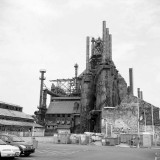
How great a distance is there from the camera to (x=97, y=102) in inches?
2581

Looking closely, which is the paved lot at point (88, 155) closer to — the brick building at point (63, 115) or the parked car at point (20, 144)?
the parked car at point (20, 144)

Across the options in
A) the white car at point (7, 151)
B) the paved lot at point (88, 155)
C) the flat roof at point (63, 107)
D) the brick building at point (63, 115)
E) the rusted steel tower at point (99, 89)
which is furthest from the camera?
the flat roof at point (63, 107)

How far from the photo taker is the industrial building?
47.7m

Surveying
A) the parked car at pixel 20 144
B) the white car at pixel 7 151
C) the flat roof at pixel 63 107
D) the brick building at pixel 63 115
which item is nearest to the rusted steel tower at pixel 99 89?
the brick building at pixel 63 115

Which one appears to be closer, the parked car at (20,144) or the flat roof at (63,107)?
the parked car at (20,144)

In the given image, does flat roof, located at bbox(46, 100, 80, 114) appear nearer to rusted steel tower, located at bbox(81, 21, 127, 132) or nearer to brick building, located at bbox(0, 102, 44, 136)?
brick building, located at bbox(0, 102, 44, 136)

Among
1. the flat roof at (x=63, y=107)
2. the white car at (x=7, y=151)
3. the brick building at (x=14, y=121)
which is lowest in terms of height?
the white car at (x=7, y=151)

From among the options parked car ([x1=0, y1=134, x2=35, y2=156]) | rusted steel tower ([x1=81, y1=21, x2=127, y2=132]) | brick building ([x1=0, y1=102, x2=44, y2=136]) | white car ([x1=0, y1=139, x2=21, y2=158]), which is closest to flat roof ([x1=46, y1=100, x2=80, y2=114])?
brick building ([x1=0, y1=102, x2=44, y2=136])

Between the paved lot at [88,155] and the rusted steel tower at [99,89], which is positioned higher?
the rusted steel tower at [99,89]

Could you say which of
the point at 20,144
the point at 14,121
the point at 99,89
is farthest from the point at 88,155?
the point at 99,89

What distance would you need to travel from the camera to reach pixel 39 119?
85.9 metres

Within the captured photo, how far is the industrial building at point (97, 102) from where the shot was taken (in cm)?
4769

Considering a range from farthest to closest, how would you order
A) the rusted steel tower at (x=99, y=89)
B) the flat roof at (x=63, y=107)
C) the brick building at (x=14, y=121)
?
1. the flat roof at (x=63, y=107)
2. the rusted steel tower at (x=99, y=89)
3. the brick building at (x=14, y=121)

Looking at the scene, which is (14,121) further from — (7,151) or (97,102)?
(7,151)
